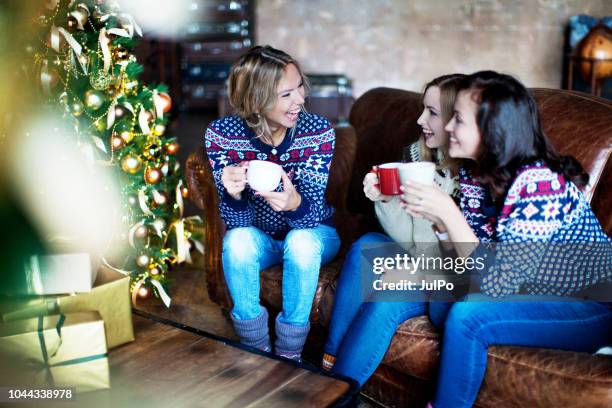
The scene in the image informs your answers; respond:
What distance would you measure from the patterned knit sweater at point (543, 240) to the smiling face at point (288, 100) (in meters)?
0.64

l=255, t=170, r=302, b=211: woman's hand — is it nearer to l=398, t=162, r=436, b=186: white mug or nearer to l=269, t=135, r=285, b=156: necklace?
l=269, t=135, r=285, b=156: necklace

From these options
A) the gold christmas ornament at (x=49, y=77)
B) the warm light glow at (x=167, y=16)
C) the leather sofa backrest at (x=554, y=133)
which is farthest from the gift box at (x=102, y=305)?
the warm light glow at (x=167, y=16)

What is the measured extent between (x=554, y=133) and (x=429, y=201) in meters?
0.59

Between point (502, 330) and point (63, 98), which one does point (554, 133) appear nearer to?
point (502, 330)

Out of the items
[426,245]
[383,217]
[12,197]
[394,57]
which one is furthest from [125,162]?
[394,57]

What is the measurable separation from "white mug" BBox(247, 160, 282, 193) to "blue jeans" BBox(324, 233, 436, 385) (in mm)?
388

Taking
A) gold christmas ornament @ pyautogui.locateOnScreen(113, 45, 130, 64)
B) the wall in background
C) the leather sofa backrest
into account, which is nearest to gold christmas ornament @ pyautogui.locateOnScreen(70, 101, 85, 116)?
gold christmas ornament @ pyautogui.locateOnScreen(113, 45, 130, 64)

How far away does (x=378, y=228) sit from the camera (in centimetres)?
229

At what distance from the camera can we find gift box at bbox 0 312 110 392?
1.32m

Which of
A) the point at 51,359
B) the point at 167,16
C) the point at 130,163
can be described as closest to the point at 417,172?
the point at 51,359

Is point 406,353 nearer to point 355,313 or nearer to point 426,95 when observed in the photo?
point 355,313

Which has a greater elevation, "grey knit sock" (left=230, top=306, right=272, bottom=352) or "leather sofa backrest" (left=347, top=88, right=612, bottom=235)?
"leather sofa backrest" (left=347, top=88, right=612, bottom=235)

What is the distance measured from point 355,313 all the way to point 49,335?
0.84 meters

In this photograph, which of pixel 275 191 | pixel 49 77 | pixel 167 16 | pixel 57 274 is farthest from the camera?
pixel 167 16
